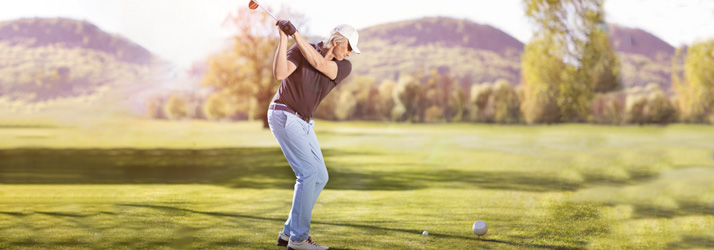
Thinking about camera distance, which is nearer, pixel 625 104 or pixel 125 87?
pixel 625 104

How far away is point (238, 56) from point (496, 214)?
68.9 feet

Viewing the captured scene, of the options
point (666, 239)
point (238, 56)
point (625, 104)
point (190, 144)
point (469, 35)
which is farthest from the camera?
point (469, 35)

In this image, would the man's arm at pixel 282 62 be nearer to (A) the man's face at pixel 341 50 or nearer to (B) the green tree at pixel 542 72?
(A) the man's face at pixel 341 50

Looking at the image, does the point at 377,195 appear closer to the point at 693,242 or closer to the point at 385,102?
the point at 693,242

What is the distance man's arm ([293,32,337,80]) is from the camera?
422cm

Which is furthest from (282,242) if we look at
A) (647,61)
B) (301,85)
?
(647,61)

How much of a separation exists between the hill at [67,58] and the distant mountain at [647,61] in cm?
2831

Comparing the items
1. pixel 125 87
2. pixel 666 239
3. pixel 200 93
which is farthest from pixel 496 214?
pixel 125 87

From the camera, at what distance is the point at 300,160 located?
15.1 ft

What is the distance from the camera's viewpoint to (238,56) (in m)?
26.5

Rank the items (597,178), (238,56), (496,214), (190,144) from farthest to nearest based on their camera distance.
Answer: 1. (238,56)
2. (190,144)
3. (597,178)
4. (496,214)

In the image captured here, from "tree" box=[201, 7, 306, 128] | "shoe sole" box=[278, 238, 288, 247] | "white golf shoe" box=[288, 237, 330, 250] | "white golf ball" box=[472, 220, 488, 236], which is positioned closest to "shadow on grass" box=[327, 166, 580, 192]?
"white golf ball" box=[472, 220, 488, 236]

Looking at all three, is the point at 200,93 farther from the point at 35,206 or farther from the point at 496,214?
the point at 496,214

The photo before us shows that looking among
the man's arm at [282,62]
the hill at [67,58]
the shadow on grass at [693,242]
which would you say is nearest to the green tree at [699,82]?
the shadow on grass at [693,242]
